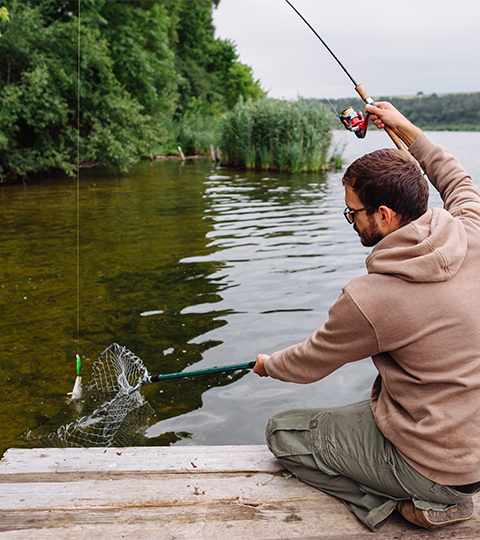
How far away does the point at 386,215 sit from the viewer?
2.04 m

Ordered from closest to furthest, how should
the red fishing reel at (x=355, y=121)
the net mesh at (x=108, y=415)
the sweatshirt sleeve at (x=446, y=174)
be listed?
the sweatshirt sleeve at (x=446, y=174) < the red fishing reel at (x=355, y=121) < the net mesh at (x=108, y=415)

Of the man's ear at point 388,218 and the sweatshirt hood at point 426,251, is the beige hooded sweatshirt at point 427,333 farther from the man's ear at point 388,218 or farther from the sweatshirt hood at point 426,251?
the man's ear at point 388,218

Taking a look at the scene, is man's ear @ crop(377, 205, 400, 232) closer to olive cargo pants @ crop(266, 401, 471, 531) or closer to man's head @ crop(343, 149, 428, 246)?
man's head @ crop(343, 149, 428, 246)

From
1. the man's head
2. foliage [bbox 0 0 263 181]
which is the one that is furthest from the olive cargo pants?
foliage [bbox 0 0 263 181]

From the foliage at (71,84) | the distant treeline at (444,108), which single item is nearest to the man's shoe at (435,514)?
the foliage at (71,84)

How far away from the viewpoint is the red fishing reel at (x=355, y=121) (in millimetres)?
3149

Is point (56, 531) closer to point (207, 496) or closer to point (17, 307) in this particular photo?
point (207, 496)

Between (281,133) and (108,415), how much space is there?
1686 cm

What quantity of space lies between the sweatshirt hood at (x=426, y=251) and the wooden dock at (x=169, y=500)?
1100mm

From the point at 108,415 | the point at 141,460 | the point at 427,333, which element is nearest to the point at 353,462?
the point at 427,333

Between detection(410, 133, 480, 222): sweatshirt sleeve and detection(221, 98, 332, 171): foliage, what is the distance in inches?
641

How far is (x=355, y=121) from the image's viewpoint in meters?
3.21

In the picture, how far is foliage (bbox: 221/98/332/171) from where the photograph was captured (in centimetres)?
1856

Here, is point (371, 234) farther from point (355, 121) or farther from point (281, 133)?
point (281, 133)
